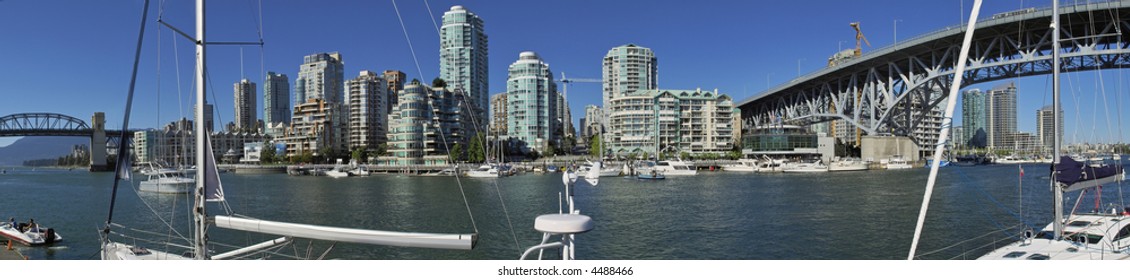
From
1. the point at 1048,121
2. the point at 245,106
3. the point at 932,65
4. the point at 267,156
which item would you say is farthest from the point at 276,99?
Result: the point at 1048,121

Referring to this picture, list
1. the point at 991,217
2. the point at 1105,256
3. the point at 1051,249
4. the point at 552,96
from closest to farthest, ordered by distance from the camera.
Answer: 1. the point at 1105,256
2. the point at 1051,249
3. the point at 991,217
4. the point at 552,96

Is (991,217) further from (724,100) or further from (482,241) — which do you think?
(724,100)

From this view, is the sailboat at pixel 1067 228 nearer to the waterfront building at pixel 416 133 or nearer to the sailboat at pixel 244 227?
the sailboat at pixel 244 227

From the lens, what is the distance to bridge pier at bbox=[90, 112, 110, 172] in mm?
72625

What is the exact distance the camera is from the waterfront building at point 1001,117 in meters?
67.1

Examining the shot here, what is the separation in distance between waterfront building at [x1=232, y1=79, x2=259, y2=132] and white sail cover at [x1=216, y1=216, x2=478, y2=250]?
12691cm

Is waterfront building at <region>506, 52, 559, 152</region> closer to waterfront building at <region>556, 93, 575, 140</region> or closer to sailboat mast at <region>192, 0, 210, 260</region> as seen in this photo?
waterfront building at <region>556, 93, 575, 140</region>

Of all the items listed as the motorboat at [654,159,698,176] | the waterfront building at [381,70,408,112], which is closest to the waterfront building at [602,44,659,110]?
the waterfront building at [381,70,408,112]

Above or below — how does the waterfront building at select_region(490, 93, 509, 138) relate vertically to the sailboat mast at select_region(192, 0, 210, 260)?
above

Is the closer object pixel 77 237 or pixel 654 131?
pixel 77 237

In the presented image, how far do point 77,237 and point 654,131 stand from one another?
60.4 metres

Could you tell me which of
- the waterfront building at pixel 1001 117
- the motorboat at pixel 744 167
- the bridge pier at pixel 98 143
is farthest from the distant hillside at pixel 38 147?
the waterfront building at pixel 1001 117

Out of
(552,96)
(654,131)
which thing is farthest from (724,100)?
(552,96)
